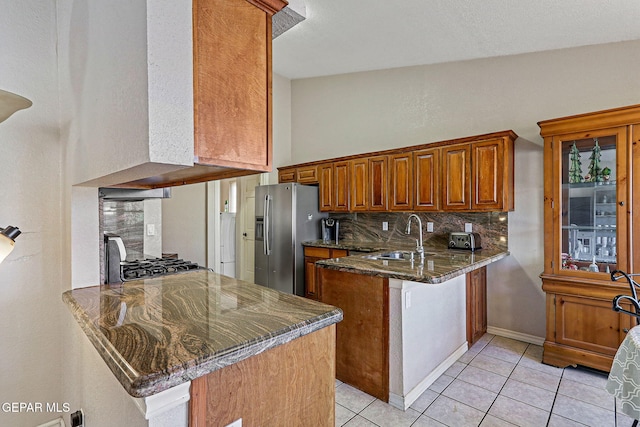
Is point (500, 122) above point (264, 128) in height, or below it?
above

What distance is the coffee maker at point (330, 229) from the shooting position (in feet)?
15.2

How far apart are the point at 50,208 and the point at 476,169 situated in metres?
3.47

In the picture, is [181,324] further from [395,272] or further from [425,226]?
[425,226]

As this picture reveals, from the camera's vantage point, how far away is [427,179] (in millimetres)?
3561

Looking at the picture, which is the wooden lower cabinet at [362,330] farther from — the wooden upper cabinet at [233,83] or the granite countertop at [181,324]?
the wooden upper cabinet at [233,83]

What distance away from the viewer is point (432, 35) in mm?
3057

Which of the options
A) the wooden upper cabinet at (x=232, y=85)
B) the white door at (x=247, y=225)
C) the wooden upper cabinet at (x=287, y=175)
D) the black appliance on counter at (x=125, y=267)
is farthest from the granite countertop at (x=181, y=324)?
the white door at (x=247, y=225)

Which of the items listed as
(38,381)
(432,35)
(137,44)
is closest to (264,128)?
(137,44)

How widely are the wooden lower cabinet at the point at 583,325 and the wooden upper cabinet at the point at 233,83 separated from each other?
2.83 metres

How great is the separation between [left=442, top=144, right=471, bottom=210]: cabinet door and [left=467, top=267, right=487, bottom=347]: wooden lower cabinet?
0.73 meters

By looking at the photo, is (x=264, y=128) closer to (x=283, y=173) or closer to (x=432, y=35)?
(x=432, y=35)

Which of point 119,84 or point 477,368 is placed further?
point 477,368

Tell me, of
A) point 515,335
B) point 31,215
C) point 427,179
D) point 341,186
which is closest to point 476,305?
point 515,335

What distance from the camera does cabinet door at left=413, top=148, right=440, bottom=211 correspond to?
11.4 ft
